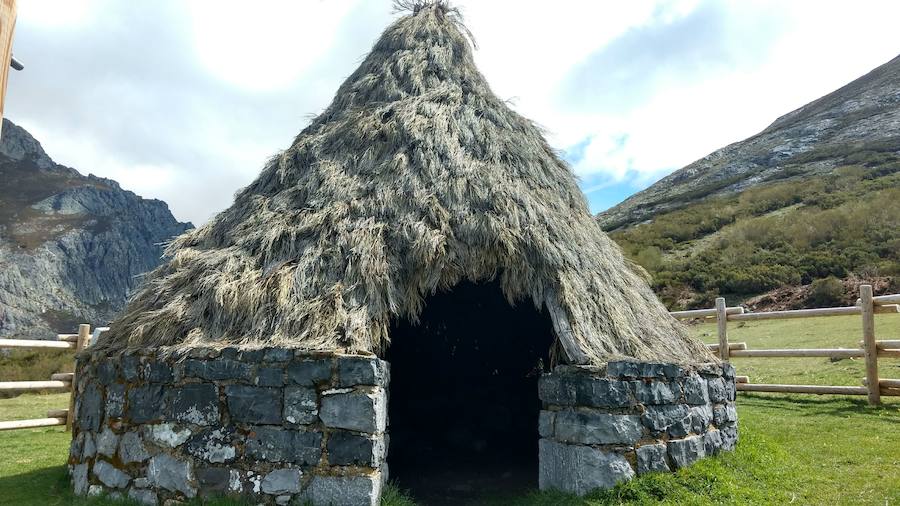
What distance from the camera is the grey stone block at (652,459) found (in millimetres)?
5359

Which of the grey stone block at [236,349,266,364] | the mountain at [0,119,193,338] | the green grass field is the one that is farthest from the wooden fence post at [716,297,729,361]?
the mountain at [0,119,193,338]

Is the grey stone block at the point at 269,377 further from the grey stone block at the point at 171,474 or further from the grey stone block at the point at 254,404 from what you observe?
the grey stone block at the point at 171,474

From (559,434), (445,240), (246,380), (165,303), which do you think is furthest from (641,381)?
(165,303)

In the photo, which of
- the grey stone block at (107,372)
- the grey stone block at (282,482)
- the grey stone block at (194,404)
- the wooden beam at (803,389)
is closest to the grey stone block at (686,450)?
the grey stone block at (282,482)

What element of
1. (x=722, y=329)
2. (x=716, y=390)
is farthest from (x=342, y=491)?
(x=722, y=329)

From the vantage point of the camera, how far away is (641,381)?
5.47 m

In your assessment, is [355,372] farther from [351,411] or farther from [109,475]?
[109,475]

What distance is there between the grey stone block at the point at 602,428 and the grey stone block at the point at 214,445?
3.00 metres

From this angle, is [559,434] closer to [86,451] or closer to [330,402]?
[330,402]

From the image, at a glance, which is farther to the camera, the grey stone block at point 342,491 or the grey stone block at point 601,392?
the grey stone block at point 601,392

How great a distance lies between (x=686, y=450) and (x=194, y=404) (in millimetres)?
4644

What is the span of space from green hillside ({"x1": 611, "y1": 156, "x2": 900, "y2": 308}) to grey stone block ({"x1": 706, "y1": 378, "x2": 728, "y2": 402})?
54.3 feet

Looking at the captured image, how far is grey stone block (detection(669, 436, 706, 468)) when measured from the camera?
5594 mm

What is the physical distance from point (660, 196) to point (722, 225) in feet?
58.0
